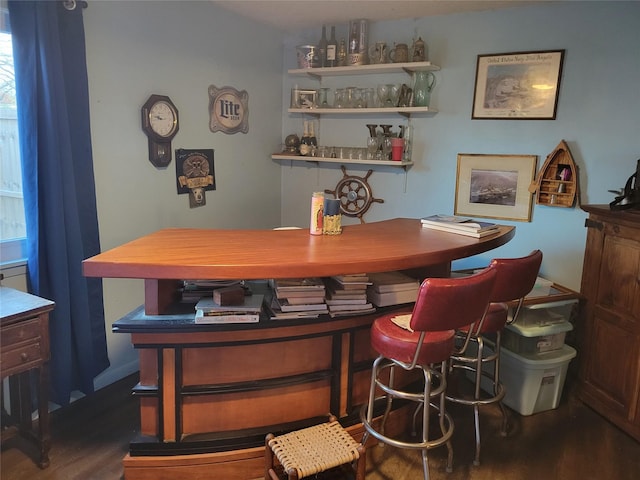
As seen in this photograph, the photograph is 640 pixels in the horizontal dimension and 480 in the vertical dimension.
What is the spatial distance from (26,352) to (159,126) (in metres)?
1.60

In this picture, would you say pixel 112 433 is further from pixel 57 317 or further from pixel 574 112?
pixel 574 112

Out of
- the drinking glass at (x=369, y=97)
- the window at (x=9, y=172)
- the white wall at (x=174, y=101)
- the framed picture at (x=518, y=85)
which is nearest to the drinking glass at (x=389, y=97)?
the drinking glass at (x=369, y=97)

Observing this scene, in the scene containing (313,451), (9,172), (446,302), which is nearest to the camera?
(446,302)

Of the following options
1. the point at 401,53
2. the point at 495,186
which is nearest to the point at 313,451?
the point at 495,186

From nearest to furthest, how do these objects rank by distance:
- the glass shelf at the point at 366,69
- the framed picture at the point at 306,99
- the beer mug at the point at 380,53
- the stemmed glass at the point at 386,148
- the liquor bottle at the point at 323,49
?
1. the glass shelf at the point at 366,69
2. the beer mug at the point at 380,53
3. the stemmed glass at the point at 386,148
4. the liquor bottle at the point at 323,49
5. the framed picture at the point at 306,99

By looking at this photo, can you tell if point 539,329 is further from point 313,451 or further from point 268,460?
point 268,460

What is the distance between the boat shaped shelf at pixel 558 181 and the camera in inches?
127

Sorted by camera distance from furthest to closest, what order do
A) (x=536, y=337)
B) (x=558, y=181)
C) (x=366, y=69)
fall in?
(x=366, y=69), (x=558, y=181), (x=536, y=337)

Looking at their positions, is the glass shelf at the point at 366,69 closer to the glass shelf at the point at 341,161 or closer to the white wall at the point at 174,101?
the white wall at the point at 174,101

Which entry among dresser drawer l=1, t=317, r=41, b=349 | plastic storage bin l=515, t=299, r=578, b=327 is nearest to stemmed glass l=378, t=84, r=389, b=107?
plastic storage bin l=515, t=299, r=578, b=327

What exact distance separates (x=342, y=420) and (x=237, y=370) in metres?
0.59

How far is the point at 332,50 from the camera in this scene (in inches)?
152

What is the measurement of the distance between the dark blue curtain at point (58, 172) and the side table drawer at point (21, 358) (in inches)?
14.1

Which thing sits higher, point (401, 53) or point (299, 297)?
point (401, 53)
